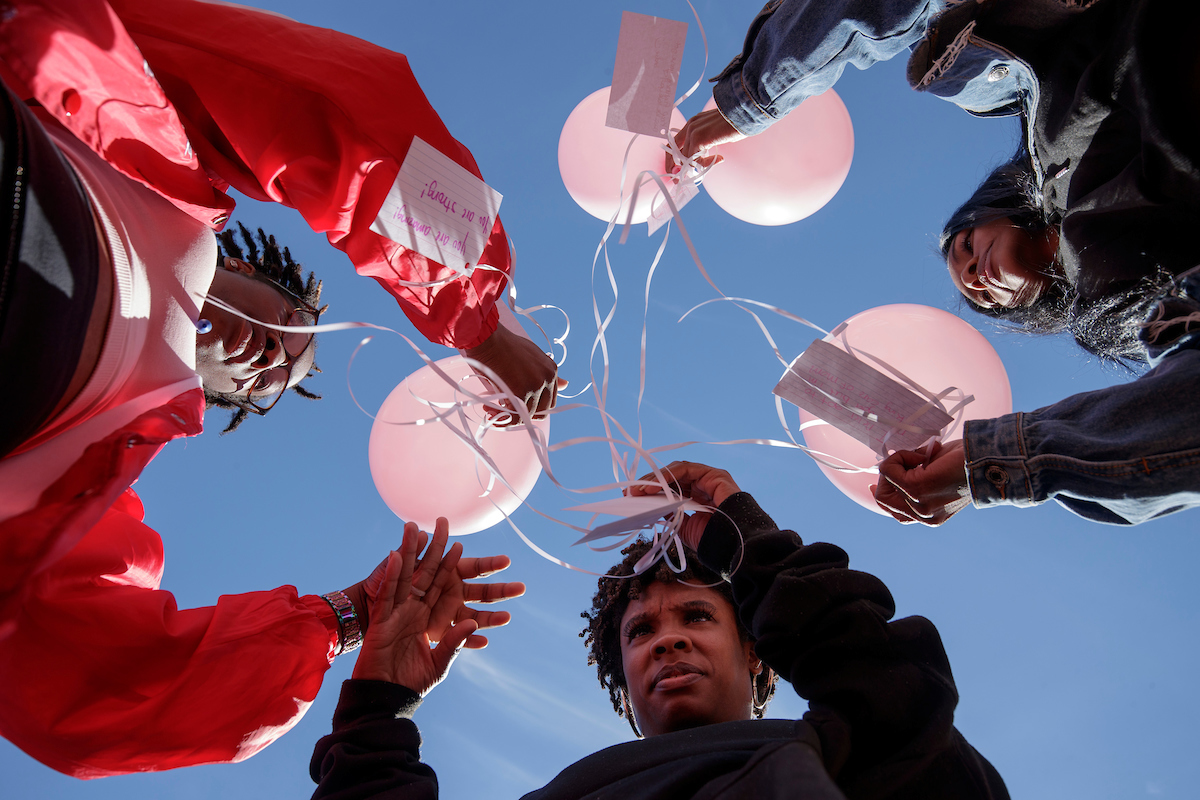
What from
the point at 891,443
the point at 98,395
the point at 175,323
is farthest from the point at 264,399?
the point at 891,443

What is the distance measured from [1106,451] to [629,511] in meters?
0.70

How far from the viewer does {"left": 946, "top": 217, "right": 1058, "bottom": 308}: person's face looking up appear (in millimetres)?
1325

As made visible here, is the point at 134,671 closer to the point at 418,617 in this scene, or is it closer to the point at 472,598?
the point at 418,617

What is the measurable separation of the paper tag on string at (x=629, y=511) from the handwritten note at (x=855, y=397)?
31 centimetres

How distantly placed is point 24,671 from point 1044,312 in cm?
193

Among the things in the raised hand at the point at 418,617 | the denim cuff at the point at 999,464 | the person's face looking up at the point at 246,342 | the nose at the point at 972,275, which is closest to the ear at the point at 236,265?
the person's face looking up at the point at 246,342

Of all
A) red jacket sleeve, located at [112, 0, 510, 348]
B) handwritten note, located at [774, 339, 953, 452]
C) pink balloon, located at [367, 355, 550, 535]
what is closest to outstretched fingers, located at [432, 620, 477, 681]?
pink balloon, located at [367, 355, 550, 535]

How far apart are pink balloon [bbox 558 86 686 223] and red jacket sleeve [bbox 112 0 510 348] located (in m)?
0.57

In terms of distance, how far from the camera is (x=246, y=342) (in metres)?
1.36

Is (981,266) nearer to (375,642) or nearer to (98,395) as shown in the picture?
(375,642)

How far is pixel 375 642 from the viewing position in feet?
3.87

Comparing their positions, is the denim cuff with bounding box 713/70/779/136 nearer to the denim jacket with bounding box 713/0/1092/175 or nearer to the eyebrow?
the denim jacket with bounding box 713/0/1092/175

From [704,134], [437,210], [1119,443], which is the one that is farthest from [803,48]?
[1119,443]

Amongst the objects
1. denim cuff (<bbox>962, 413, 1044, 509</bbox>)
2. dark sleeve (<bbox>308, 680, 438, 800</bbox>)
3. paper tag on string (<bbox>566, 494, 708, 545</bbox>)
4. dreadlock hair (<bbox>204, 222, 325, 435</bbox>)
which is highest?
dreadlock hair (<bbox>204, 222, 325, 435</bbox>)
